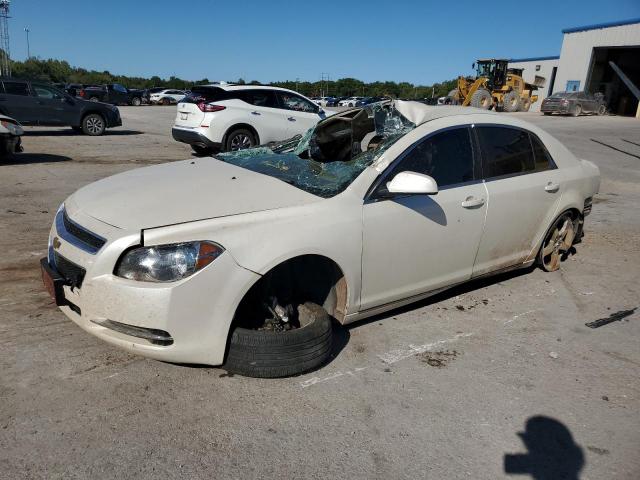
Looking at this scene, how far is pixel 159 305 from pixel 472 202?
232 centimetres

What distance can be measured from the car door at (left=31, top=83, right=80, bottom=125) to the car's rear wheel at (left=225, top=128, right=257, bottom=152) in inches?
309

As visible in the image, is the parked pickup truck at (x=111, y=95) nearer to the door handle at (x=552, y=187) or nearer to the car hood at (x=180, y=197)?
the car hood at (x=180, y=197)

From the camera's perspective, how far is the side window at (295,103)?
1136cm

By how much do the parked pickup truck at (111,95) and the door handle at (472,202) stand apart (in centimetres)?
3597

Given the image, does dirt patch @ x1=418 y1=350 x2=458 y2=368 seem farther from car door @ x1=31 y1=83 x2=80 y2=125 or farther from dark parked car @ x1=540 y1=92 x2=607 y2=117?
dark parked car @ x1=540 y1=92 x2=607 y2=117

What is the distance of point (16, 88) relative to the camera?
14461mm

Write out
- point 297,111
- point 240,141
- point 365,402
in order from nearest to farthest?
point 365,402, point 240,141, point 297,111

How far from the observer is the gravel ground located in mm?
2330

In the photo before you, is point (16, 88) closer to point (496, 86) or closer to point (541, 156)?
point (541, 156)

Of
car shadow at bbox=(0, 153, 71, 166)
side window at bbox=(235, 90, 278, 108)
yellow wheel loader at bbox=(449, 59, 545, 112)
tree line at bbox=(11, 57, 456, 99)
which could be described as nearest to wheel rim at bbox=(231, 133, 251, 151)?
side window at bbox=(235, 90, 278, 108)

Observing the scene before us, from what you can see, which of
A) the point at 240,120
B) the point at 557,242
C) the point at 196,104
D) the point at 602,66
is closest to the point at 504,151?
the point at 557,242

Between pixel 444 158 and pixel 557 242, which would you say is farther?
pixel 557 242

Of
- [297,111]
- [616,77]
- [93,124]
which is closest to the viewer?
[297,111]

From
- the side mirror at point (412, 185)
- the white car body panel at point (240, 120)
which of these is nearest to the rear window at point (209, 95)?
the white car body panel at point (240, 120)
